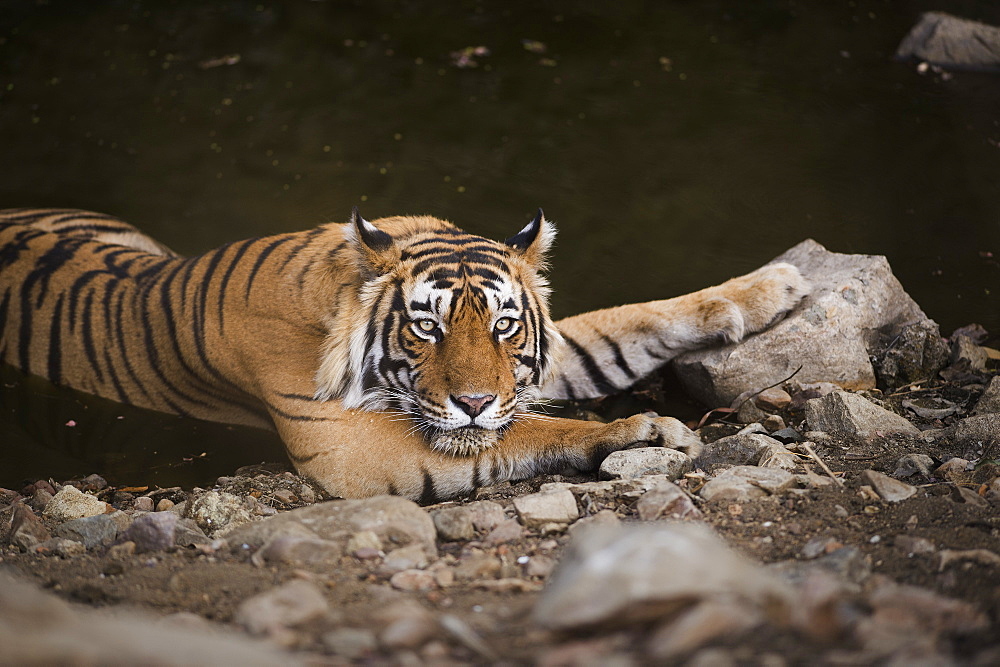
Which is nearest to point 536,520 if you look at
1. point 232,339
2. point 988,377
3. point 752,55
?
point 232,339

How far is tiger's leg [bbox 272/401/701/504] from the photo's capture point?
2.64 metres

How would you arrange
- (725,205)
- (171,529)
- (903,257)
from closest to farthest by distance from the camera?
(171,529)
(903,257)
(725,205)

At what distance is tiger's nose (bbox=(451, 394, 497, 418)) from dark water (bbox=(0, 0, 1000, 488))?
1405 mm

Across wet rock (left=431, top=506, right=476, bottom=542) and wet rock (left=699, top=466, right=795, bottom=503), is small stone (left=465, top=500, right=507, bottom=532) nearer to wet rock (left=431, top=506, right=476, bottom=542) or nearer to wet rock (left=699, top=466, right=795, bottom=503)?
wet rock (left=431, top=506, right=476, bottom=542)

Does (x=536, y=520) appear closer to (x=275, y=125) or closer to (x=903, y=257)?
(x=903, y=257)

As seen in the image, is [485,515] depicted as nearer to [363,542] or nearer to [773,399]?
[363,542]

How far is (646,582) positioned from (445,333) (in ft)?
4.81

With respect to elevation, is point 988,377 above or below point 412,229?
below

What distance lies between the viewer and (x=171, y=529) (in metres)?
2.09

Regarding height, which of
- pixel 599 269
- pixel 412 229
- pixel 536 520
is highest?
pixel 412 229

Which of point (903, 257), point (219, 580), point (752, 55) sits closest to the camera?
point (219, 580)

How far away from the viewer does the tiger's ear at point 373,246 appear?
2652mm

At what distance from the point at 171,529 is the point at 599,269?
2.50m

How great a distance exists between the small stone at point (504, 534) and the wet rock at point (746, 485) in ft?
1.58
